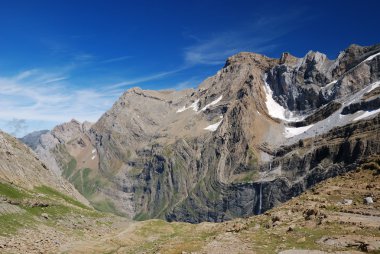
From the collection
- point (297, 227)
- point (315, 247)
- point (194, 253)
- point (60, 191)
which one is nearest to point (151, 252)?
point (194, 253)

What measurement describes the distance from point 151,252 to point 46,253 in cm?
1481

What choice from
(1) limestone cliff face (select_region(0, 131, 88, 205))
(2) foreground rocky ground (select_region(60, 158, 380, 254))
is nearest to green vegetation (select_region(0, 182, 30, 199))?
(1) limestone cliff face (select_region(0, 131, 88, 205))

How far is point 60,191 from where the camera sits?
13175cm

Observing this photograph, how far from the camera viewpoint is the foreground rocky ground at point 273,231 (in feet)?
137

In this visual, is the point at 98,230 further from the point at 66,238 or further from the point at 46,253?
the point at 46,253

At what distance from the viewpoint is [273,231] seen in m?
49.3

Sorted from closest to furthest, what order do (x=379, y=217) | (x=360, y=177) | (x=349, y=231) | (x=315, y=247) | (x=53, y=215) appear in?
(x=315, y=247), (x=349, y=231), (x=379, y=217), (x=360, y=177), (x=53, y=215)

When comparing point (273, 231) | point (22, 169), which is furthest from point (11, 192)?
point (273, 231)

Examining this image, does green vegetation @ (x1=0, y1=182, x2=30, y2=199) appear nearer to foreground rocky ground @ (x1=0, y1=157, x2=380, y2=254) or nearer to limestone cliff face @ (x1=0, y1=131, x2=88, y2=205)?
limestone cliff face @ (x1=0, y1=131, x2=88, y2=205)

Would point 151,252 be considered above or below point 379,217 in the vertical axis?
below

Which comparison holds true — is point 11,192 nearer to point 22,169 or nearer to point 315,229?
point 22,169

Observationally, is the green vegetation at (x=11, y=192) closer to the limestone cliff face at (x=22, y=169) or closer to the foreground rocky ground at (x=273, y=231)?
the limestone cliff face at (x=22, y=169)

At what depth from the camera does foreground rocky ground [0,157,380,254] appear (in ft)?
137

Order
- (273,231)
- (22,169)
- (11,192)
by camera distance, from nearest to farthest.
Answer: (273,231)
(11,192)
(22,169)
